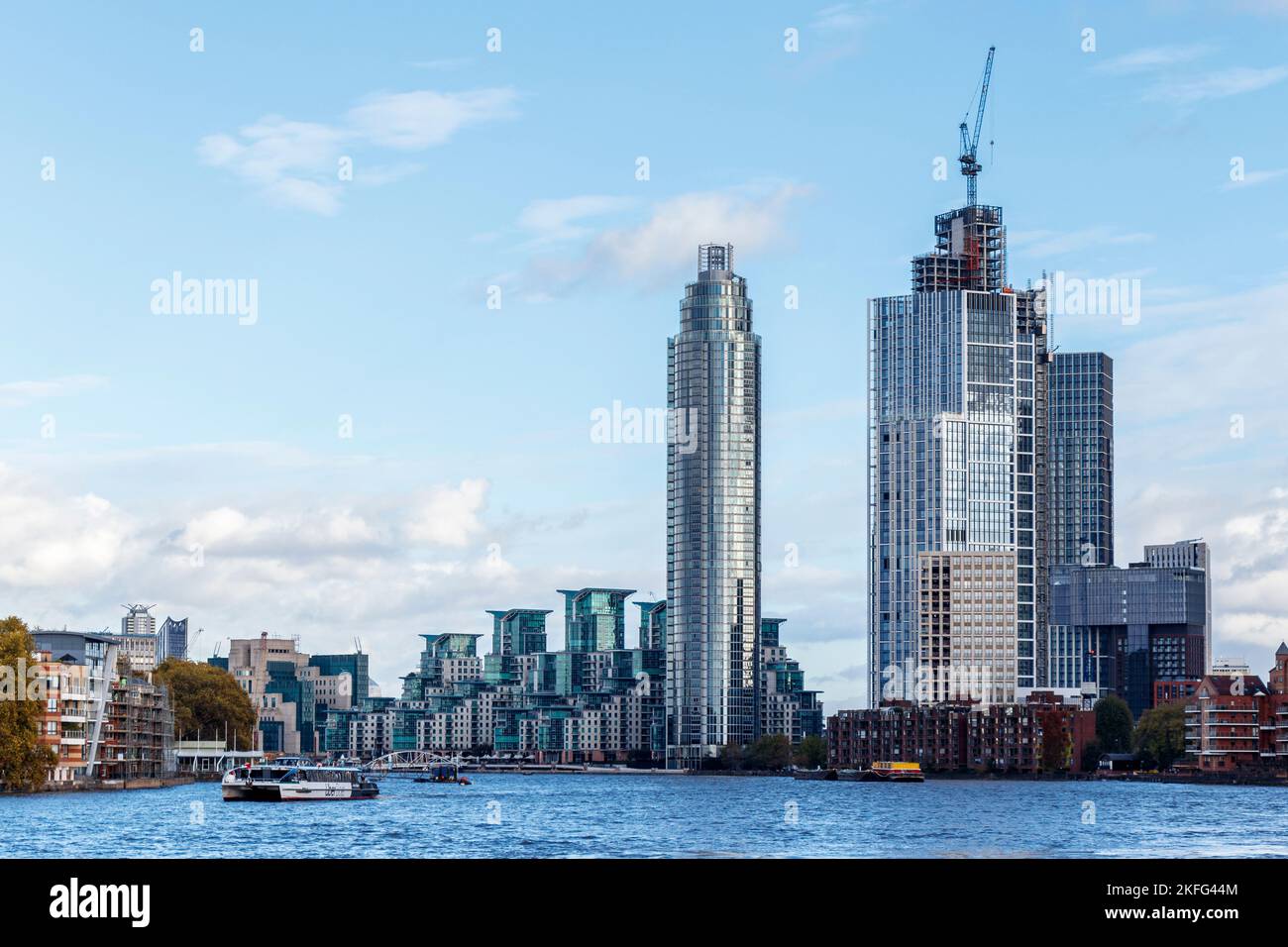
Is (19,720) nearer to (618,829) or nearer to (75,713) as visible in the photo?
(75,713)

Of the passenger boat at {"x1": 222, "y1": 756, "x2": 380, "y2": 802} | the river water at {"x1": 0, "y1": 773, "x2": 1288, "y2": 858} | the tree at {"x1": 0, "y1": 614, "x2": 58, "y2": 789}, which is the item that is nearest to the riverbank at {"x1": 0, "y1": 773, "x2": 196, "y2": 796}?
the tree at {"x1": 0, "y1": 614, "x2": 58, "y2": 789}

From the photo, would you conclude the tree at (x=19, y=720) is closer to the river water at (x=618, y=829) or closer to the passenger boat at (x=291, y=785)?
the river water at (x=618, y=829)

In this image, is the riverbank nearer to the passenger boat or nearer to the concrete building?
the concrete building

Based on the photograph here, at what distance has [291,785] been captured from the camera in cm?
17400

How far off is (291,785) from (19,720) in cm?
3459

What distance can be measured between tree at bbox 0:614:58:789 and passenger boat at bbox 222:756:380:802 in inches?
877

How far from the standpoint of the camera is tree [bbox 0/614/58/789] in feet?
468

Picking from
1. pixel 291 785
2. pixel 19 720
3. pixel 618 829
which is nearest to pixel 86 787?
pixel 291 785

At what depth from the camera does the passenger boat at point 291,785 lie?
17112 cm

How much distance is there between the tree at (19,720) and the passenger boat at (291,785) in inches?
877

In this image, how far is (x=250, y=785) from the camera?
17138 centimetres
